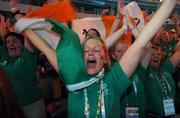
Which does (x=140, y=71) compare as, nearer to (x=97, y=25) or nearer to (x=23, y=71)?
(x=97, y=25)

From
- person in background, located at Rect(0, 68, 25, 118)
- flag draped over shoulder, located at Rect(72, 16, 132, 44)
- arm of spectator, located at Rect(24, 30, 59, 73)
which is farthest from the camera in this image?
flag draped over shoulder, located at Rect(72, 16, 132, 44)

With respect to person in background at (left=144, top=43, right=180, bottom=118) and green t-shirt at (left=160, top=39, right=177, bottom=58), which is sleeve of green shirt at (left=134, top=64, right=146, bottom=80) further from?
green t-shirt at (left=160, top=39, right=177, bottom=58)

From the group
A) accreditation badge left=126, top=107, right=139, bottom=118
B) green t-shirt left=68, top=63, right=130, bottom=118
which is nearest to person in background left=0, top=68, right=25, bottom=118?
green t-shirt left=68, top=63, right=130, bottom=118

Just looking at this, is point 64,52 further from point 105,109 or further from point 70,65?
point 105,109

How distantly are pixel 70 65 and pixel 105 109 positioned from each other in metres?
0.31

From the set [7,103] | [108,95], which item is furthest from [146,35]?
[7,103]

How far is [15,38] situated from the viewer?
3070 millimetres

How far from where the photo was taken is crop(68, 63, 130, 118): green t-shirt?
1849mm

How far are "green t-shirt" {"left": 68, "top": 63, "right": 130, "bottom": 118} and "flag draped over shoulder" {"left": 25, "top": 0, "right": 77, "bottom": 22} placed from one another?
82 centimetres

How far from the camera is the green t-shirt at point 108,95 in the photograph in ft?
6.07

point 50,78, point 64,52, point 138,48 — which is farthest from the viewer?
point 50,78

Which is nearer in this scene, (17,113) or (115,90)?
(17,113)

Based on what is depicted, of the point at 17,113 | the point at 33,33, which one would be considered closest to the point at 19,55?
the point at 33,33

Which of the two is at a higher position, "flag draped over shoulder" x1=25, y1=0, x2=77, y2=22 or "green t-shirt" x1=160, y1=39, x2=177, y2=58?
"flag draped over shoulder" x1=25, y1=0, x2=77, y2=22
